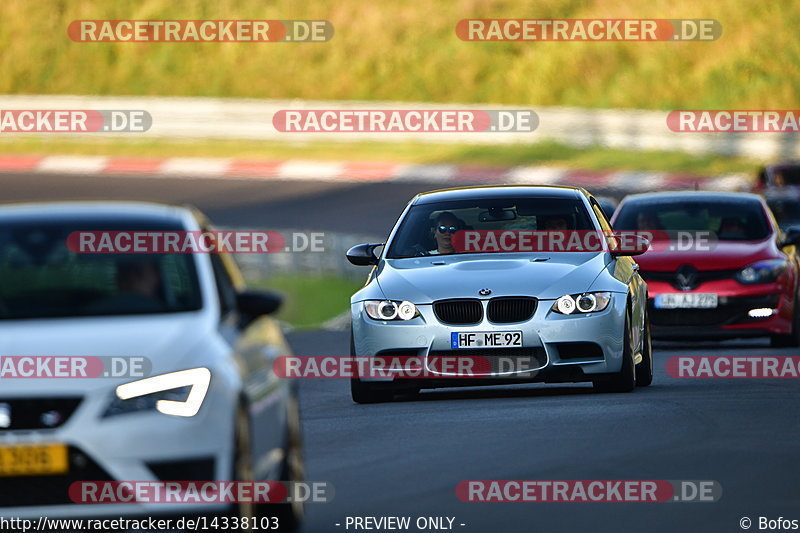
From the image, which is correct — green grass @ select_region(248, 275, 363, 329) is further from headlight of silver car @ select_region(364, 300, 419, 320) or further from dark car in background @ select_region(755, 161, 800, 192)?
headlight of silver car @ select_region(364, 300, 419, 320)

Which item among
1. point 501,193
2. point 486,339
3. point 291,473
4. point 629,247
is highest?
point 501,193

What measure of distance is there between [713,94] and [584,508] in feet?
135

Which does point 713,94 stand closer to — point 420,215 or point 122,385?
point 420,215

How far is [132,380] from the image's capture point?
7.04 meters

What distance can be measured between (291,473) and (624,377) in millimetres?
5718

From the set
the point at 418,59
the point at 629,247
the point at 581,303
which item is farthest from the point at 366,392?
the point at 418,59

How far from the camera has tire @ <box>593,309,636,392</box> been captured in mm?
13461

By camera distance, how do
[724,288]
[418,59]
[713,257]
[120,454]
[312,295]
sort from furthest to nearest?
[418,59]
[312,295]
[713,257]
[724,288]
[120,454]

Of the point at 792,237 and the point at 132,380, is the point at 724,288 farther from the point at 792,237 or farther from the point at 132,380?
the point at 132,380

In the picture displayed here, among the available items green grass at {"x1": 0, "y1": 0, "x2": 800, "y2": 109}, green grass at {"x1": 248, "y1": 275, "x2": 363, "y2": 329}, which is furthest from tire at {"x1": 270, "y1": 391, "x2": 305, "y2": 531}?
green grass at {"x1": 0, "y1": 0, "x2": 800, "y2": 109}

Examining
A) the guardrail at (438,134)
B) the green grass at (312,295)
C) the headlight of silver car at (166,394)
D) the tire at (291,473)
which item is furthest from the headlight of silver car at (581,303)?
the guardrail at (438,134)

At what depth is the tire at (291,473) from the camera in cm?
797

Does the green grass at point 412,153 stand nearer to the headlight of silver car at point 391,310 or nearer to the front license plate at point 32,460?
the headlight of silver car at point 391,310

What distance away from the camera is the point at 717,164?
133ft
